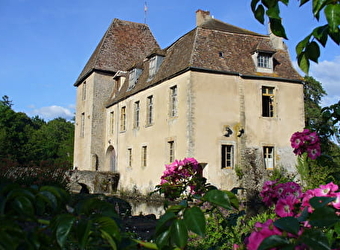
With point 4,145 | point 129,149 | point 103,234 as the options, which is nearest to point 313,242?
point 103,234

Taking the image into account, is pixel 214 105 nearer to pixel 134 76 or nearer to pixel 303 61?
pixel 134 76

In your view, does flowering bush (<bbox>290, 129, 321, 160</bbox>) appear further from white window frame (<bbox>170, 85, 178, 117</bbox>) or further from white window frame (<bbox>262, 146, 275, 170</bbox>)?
white window frame (<bbox>170, 85, 178, 117</bbox>)

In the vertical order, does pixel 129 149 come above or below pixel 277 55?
below

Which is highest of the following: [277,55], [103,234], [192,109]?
[277,55]

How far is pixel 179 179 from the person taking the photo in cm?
376

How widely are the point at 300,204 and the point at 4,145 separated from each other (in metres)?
46.7

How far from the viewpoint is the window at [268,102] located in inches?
768

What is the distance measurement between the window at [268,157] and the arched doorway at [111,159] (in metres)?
11.2

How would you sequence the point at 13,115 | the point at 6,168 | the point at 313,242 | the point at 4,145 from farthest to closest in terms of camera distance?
1. the point at 13,115
2. the point at 4,145
3. the point at 6,168
4. the point at 313,242

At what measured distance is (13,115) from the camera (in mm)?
51188

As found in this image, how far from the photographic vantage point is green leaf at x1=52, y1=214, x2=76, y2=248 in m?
1.30

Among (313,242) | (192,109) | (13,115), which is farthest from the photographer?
(13,115)

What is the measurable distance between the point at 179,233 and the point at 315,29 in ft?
3.51

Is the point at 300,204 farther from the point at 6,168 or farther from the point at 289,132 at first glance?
the point at 289,132
